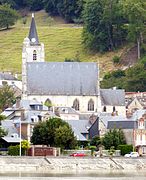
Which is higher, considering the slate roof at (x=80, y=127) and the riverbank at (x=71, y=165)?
the slate roof at (x=80, y=127)

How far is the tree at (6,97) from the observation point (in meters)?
178

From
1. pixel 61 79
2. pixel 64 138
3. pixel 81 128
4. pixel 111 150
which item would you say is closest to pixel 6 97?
pixel 61 79

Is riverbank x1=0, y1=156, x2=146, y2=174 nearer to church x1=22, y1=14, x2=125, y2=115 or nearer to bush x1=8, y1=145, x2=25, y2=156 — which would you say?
bush x1=8, y1=145, x2=25, y2=156

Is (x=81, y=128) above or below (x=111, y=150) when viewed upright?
above

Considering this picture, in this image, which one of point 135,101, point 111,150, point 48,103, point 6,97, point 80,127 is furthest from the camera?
point 135,101

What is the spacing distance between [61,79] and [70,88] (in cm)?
190

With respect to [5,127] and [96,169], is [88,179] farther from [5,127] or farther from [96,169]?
[5,127]

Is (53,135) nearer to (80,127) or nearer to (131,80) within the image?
(80,127)

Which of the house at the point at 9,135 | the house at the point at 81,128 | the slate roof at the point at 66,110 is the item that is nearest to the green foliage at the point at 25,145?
the house at the point at 9,135

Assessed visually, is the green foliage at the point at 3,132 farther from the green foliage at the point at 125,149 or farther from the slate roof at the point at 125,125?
the slate roof at the point at 125,125

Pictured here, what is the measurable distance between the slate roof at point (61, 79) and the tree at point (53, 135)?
39.8m

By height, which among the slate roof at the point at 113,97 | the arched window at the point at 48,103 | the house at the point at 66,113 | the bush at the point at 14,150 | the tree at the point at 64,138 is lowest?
the bush at the point at 14,150

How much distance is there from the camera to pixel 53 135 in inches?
5231

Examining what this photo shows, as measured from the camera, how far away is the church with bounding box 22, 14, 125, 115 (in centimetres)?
17400
